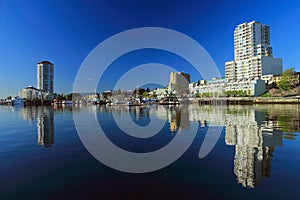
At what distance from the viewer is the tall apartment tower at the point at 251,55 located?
12950cm

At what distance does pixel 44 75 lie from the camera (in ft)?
620

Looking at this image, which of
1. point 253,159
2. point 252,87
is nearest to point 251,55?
point 252,87

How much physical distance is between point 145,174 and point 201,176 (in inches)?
75.7

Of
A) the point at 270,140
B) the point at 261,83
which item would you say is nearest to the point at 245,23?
the point at 261,83

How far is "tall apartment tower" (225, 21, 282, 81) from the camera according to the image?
130 metres

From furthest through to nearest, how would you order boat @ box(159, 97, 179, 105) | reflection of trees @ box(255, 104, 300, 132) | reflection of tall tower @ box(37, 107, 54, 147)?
boat @ box(159, 97, 179, 105)
reflection of trees @ box(255, 104, 300, 132)
reflection of tall tower @ box(37, 107, 54, 147)

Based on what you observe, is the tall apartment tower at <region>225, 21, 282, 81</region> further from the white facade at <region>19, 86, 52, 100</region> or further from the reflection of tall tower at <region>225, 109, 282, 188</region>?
the white facade at <region>19, 86, 52, 100</region>

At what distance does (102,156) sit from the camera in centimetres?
908

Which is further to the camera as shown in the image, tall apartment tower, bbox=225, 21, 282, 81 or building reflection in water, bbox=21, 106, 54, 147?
tall apartment tower, bbox=225, 21, 282, 81

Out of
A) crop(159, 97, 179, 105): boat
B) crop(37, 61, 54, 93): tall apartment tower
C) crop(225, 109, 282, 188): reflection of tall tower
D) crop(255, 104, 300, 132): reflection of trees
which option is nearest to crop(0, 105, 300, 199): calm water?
crop(225, 109, 282, 188): reflection of tall tower

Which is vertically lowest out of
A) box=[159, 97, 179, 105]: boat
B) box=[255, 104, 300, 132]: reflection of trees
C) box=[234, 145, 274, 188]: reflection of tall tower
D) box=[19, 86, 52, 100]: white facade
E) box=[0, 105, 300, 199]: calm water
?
box=[0, 105, 300, 199]: calm water

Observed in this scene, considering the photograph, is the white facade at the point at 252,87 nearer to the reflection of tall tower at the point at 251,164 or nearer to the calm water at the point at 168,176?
the calm water at the point at 168,176

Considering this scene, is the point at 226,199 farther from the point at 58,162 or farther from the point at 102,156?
the point at 58,162

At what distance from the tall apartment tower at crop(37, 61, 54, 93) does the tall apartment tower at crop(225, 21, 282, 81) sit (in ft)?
552
